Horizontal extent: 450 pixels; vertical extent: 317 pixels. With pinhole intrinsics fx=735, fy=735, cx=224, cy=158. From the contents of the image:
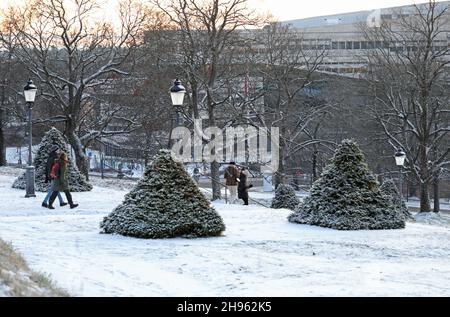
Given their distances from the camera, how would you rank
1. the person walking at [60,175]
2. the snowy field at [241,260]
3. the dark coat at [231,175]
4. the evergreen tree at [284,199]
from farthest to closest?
the evergreen tree at [284,199]
the dark coat at [231,175]
the person walking at [60,175]
the snowy field at [241,260]

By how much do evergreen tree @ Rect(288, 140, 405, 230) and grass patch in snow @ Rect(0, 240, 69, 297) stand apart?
29.5 feet

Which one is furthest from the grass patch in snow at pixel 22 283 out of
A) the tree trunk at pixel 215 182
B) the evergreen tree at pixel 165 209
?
the tree trunk at pixel 215 182

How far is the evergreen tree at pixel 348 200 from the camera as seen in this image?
15.9 metres

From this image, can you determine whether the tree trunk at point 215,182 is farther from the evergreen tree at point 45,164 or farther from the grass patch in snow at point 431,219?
the grass patch in snow at point 431,219

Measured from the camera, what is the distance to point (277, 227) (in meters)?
15.9

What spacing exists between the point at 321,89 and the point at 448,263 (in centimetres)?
4229

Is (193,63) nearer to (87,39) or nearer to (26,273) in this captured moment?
(87,39)

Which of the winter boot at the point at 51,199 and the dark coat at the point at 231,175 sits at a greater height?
the dark coat at the point at 231,175

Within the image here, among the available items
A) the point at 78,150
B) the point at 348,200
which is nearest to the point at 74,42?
the point at 78,150

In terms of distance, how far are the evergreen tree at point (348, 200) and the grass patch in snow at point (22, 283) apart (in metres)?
8.99

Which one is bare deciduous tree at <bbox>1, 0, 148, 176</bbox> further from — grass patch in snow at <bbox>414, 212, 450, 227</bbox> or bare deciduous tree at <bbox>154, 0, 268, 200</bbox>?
grass patch in snow at <bbox>414, 212, 450, 227</bbox>

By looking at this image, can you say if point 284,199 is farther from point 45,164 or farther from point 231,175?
point 45,164

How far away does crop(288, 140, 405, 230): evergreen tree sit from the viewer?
625 inches
